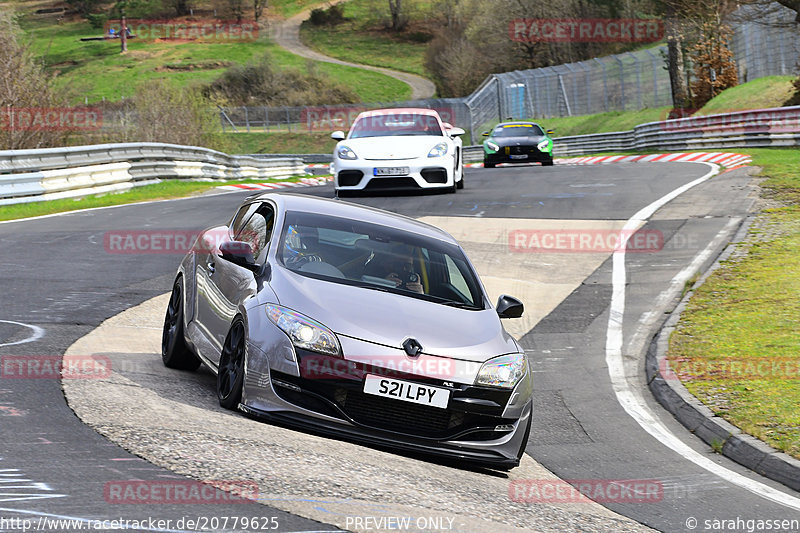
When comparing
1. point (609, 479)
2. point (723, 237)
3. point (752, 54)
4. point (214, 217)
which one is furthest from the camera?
point (752, 54)

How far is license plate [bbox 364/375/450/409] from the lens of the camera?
6344 mm

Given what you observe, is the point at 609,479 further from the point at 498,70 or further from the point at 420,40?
the point at 420,40

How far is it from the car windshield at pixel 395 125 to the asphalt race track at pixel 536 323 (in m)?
1.29

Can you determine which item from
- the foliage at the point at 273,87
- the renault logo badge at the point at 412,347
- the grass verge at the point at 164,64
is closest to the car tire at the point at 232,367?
the renault logo badge at the point at 412,347

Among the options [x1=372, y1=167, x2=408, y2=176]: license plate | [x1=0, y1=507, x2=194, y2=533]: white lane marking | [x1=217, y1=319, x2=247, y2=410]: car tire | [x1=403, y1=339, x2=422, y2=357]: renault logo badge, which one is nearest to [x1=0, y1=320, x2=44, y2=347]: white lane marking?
[x1=217, y1=319, x2=247, y2=410]: car tire

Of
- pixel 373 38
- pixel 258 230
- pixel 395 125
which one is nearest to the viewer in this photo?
pixel 258 230

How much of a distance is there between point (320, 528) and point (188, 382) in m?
3.39

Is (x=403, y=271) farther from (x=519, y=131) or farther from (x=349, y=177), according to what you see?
(x=519, y=131)

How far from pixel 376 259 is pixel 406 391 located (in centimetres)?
148

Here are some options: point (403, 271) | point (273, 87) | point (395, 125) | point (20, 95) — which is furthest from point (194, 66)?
point (403, 271)

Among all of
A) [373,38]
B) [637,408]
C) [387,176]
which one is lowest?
[637,408]

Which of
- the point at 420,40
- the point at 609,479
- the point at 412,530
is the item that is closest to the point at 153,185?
the point at 609,479

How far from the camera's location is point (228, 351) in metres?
7.04

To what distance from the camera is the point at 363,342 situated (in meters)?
6.40
